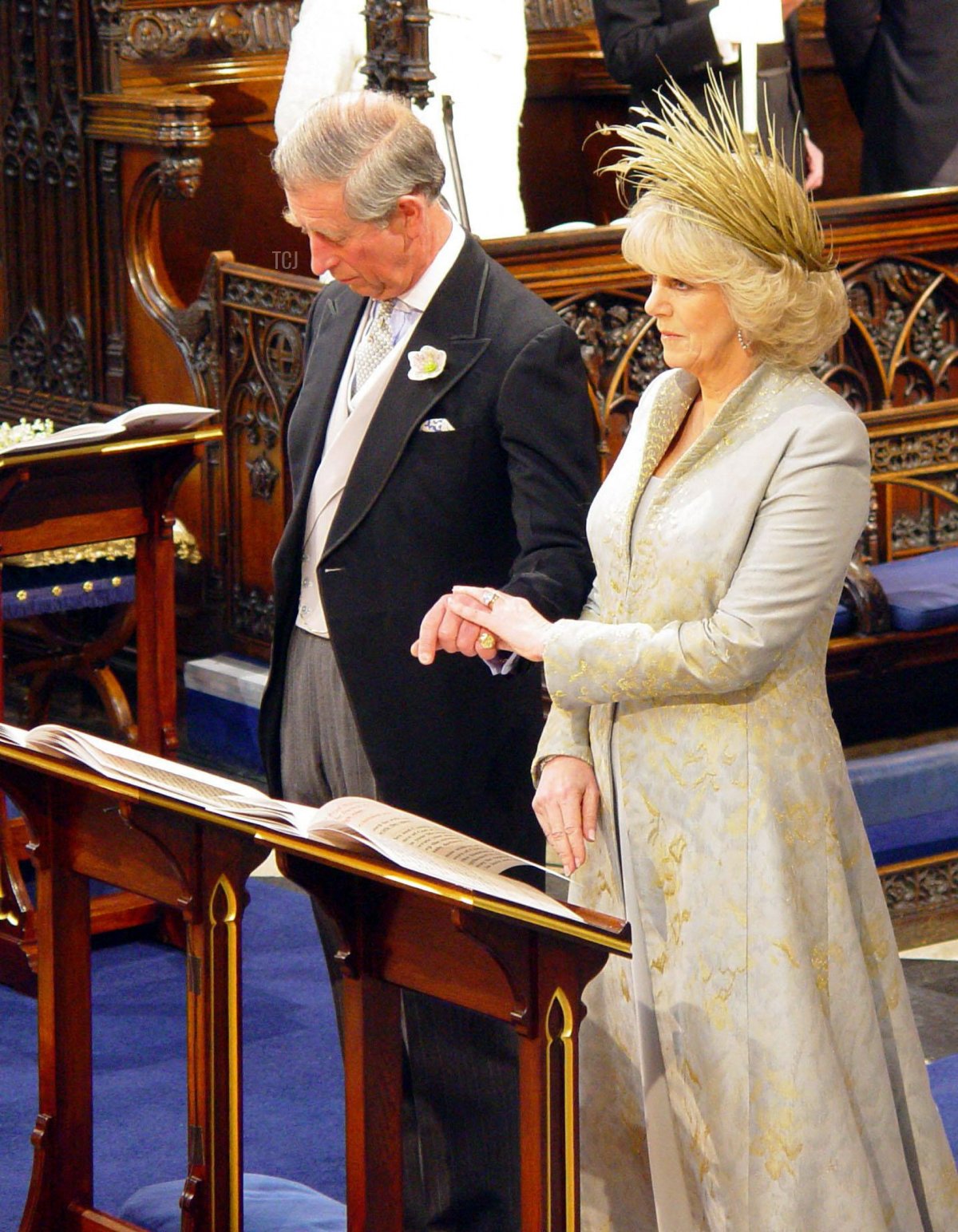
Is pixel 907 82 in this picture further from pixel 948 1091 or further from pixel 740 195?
pixel 740 195

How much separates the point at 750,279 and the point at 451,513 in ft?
1.98

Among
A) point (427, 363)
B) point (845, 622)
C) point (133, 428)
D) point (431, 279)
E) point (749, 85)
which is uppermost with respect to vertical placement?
point (749, 85)

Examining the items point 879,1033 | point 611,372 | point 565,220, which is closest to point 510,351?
point 879,1033

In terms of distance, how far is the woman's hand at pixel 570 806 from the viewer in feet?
8.79

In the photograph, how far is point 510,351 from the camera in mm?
2820

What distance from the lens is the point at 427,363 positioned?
2.81m

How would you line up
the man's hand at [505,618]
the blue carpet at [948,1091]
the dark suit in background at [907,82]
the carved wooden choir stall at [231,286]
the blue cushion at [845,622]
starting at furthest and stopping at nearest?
1. the dark suit in background at [907,82]
2. the carved wooden choir stall at [231,286]
3. the blue cushion at [845,622]
4. the blue carpet at [948,1091]
5. the man's hand at [505,618]

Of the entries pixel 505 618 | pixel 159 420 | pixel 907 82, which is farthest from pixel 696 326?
pixel 907 82

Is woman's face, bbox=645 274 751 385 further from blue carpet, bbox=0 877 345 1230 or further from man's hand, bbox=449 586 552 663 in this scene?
blue carpet, bbox=0 877 345 1230

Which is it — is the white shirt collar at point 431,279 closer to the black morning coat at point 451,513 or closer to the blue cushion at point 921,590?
the black morning coat at point 451,513

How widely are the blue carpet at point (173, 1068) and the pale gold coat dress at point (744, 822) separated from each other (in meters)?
1.08

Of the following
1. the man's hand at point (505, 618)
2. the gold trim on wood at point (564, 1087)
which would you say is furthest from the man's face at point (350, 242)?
the gold trim on wood at point (564, 1087)

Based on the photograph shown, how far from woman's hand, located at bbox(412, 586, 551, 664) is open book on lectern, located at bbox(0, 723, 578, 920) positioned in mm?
285

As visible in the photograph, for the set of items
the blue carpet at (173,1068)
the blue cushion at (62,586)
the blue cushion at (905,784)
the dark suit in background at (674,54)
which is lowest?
the blue carpet at (173,1068)
